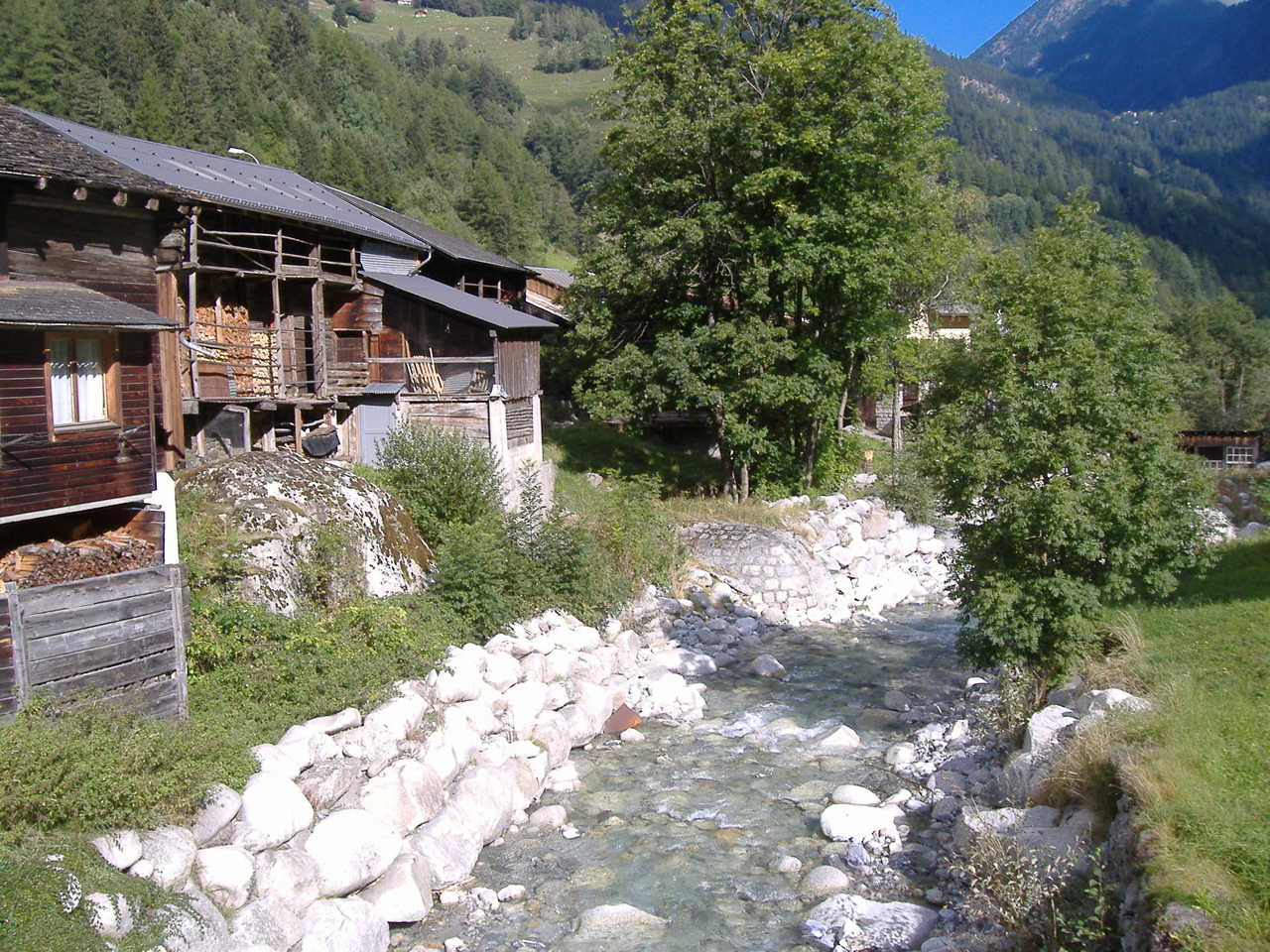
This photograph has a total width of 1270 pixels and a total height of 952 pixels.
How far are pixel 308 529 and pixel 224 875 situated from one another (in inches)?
266

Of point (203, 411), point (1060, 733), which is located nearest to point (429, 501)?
point (203, 411)

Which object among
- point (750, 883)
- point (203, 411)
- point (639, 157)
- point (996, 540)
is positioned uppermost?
point (639, 157)

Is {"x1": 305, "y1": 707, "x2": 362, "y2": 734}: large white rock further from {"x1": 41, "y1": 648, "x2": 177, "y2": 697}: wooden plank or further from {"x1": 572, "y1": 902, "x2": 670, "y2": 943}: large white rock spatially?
{"x1": 572, "y1": 902, "x2": 670, "y2": 943}: large white rock

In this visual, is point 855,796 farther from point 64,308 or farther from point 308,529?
point 64,308

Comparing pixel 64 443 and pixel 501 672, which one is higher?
pixel 64 443

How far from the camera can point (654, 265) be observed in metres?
25.9

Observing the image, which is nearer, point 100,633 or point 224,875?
point 224,875

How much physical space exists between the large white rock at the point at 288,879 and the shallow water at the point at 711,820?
3.59ft

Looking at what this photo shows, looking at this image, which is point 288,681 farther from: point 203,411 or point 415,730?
point 203,411

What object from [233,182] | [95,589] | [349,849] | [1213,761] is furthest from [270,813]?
[233,182]

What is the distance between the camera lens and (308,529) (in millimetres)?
14922

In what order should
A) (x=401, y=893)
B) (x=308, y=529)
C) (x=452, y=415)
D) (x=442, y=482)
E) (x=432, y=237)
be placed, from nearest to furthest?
(x=401, y=893) → (x=308, y=529) → (x=442, y=482) → (x=452, y=415) → (x=432, y=237)

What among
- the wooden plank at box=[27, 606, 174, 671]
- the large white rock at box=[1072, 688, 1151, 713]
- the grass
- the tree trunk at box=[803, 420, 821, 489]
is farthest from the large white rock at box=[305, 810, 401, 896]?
the grass

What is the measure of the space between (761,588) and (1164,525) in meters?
11.2
